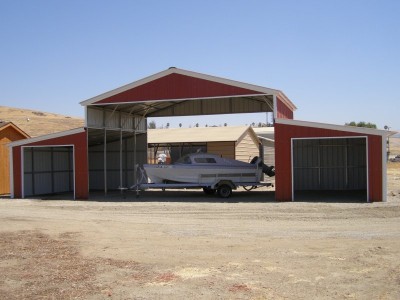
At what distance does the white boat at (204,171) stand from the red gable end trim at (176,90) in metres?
2.90

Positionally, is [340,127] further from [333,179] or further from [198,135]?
[198,135]

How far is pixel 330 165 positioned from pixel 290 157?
736 centimetres

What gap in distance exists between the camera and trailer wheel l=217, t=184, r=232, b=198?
21156 millimetres

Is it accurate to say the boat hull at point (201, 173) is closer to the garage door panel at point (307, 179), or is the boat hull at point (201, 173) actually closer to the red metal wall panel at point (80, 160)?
the red metal wall panel at point (80, 160)

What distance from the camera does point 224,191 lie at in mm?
21203

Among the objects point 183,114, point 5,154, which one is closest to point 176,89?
point 183,114

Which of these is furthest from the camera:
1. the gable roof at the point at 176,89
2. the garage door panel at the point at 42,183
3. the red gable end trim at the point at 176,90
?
the garage door panel at the point at 42,183

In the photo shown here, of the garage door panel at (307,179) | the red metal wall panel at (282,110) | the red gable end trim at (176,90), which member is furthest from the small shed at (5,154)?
the garage door panel at (307,179)

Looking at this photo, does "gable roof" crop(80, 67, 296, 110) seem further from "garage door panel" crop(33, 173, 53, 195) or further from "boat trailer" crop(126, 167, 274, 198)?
"garage door panel" crop(33, 173, 53, 195)

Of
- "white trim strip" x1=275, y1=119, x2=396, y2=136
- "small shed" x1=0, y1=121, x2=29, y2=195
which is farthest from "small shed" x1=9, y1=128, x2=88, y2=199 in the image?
"white trim strip" x1=275, y1=119, x2=396, y2=136

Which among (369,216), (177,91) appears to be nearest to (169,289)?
(369,216)

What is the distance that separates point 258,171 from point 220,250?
38.9ft

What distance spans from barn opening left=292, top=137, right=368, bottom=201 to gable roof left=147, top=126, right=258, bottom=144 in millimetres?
6721

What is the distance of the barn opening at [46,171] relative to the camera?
24.0 meters
